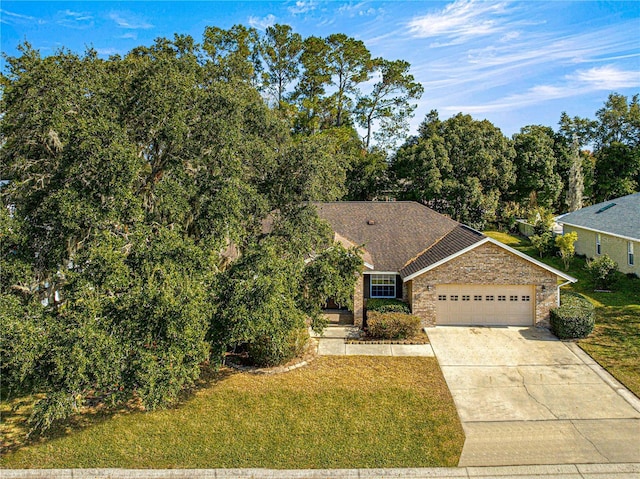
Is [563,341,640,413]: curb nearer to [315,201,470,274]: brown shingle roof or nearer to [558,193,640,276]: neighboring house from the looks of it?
[315,201,470,274]: brown shingle roof

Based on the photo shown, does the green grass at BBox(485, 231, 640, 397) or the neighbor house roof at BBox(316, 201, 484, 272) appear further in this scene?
the neighbor house roof at BBox(316, 201, 484, 272)

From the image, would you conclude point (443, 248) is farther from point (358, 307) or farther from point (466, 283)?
point (358, 307)

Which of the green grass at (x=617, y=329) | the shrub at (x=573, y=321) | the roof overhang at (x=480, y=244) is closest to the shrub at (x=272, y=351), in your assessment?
the roof overhang at (x=480, y=244)

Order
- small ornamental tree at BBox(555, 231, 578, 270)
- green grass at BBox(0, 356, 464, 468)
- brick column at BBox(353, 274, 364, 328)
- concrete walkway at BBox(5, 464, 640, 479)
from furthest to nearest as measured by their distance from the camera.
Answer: small ornamental tree at BBox(555, 231, 578, 270), brick column at BBox(353, 274, 364, 328), green grass at BBox(0, 356, 464, 468), concrete walkway at BBox(5, 464, 640, 479)

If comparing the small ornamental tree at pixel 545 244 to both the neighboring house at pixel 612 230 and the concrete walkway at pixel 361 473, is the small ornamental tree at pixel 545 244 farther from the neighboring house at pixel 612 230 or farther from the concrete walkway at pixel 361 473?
the concrete walkway at pixel 361 473

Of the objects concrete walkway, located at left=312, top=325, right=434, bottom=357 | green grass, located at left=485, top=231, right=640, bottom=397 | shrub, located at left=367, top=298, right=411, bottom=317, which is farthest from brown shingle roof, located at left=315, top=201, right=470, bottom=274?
green grass, located at left=485, top=231, right=640, bottom=397

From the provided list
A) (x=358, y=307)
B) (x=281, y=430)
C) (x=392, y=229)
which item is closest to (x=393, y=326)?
(x=358, y=307)
